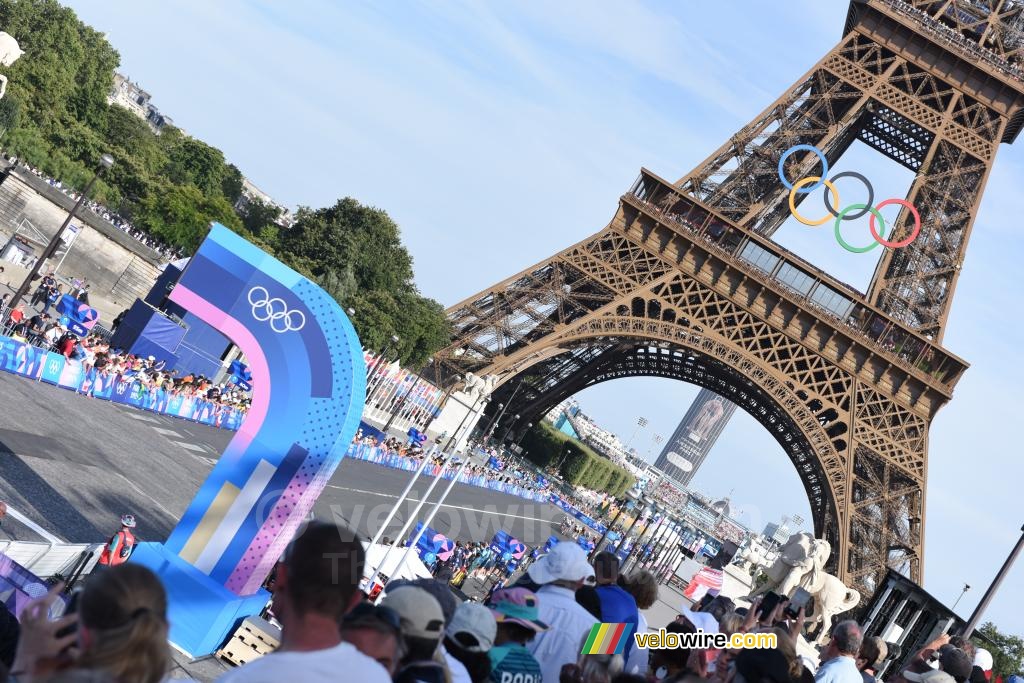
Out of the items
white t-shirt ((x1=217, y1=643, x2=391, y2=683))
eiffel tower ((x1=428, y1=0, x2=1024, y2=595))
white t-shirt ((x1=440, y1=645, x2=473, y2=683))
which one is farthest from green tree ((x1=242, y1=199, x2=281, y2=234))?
white t-shirt ((x1=217, y1=643, x2=391, y2=683))

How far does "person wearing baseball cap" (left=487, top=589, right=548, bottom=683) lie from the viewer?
5051mm

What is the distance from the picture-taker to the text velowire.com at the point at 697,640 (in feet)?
20.7

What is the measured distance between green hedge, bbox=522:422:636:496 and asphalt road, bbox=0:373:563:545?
179ft

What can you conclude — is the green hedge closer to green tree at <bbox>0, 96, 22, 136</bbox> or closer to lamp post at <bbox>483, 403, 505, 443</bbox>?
lamp post at <bbox>483, 403, 505, 443</bbox>

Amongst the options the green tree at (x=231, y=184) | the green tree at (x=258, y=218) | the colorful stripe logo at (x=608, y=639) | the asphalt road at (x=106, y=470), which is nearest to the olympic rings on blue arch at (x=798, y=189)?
the asphalt road at (x=106, y=470)

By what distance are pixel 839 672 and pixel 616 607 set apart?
156 centimetres

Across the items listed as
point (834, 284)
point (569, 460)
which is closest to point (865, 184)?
point (834, 284)

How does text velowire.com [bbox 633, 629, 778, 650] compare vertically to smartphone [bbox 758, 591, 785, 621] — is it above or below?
below

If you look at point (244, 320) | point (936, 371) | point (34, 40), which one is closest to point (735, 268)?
point (936, 371)

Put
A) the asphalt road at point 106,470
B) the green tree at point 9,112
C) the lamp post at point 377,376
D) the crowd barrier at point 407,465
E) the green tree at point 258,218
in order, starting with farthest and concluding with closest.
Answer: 1. the green tree at point 258,218
2. the green tree at point 9,112
3. the lamp post at point 377,376
4. the crowd barrier at point 407,465
5. the asphalt road at point 106,470

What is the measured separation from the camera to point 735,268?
37.3 m

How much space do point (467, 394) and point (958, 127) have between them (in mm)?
20283

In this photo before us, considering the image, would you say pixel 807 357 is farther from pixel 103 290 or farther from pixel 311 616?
pixel 311 616

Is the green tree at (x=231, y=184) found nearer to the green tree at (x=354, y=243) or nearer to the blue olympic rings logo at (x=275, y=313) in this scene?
the green tree at (x=354, y=243)
